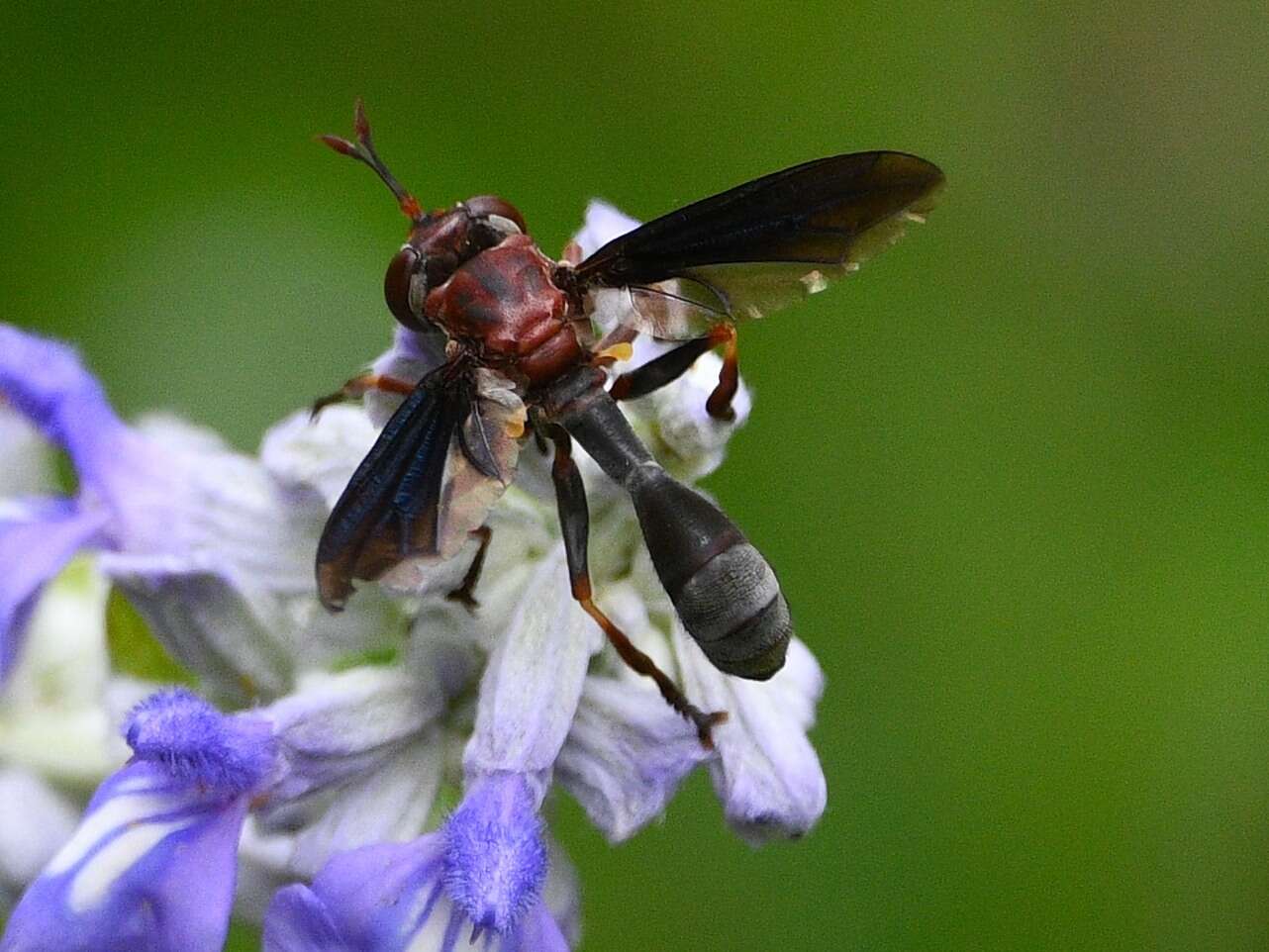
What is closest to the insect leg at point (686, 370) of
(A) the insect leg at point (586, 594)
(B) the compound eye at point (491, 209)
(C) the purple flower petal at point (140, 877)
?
(A) the insect leg at point (586, 594)

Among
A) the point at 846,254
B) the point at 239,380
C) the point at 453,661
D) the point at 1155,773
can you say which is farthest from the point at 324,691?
the point at 1155,773

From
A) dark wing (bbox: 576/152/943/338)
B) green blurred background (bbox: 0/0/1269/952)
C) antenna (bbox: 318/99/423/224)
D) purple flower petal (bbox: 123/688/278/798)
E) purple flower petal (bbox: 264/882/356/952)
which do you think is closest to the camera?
purple flower petal (bbox: 264/882/356/952)

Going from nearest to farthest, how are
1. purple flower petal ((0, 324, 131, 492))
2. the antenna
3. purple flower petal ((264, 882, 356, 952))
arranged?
purple flower petal ((264, 882, 356, 952)) < the antenna < purple flower petal ((0, 324, 131, 492))

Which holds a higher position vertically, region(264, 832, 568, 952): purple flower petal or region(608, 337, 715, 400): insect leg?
region(608, 337, 715, 400): insect leg

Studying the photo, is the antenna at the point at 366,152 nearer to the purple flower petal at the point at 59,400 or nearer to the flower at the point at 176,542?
the flower at the point at 176,542

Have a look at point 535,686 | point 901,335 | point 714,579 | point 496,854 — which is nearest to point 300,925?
point 496,854

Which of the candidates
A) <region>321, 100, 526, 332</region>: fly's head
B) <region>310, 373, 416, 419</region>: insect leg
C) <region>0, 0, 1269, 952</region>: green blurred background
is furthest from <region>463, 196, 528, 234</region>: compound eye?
<region>0, 0, 1269, 952</region>: green blurred background

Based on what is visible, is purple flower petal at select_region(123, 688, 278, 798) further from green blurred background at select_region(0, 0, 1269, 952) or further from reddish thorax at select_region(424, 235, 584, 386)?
green blurred background at select_region(0, 0, 1269, 952)

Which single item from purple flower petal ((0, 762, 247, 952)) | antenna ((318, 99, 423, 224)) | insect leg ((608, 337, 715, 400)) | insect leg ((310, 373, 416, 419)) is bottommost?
purple flower petal ((0, 762, 247, 952))

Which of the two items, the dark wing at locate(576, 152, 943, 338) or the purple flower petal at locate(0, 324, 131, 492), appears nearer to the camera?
the dark wing at locate(576, 152, 943, 338)
